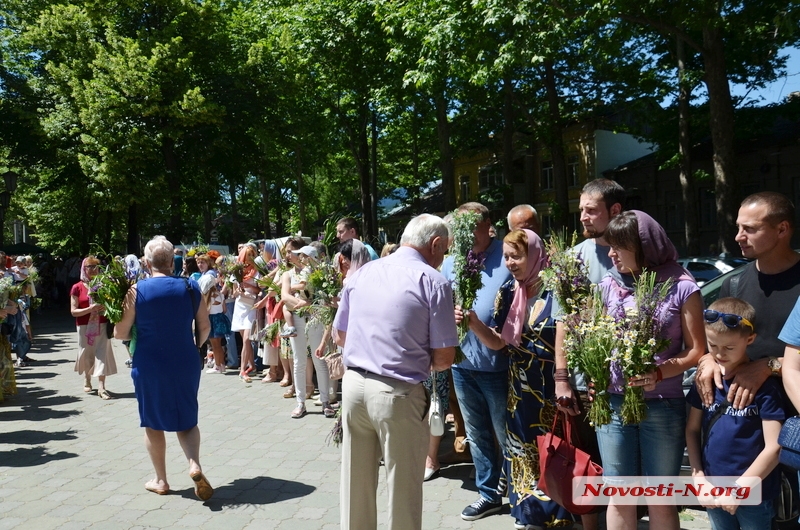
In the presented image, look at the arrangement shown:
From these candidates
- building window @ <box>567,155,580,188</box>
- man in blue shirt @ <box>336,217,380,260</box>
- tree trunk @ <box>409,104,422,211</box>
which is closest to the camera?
man in blue shirt @ <box>336,217,380,260</box>

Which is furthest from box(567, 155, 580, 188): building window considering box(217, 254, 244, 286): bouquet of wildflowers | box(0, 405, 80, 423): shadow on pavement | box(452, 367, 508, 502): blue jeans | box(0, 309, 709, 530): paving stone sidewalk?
box(452, 367, 508, 502): blue jeans

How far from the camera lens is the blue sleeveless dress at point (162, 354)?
5535 millimetres

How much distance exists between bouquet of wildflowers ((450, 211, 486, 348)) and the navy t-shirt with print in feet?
5.68

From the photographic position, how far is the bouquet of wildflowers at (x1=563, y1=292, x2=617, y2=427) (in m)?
3.64

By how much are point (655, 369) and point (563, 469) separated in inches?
39.7

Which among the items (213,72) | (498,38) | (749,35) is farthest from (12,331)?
(213,72)

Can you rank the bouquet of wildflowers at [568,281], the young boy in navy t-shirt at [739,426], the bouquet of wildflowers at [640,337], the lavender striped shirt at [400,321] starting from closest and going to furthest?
the young boy in navy t-shirt at [739,426]
the bouquet of wildflowers at [640,337]
the lavender striped shirt at [400,321]
the bouquet of wildflowers at [568,281]

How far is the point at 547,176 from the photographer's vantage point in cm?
4484

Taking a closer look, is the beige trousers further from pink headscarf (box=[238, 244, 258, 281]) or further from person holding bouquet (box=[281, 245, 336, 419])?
pink headscarf (box=[238, 244, 258, 281])

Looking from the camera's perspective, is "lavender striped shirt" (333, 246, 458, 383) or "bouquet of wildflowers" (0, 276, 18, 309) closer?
"lavender striped shirt" (333, 246, 458, 383)

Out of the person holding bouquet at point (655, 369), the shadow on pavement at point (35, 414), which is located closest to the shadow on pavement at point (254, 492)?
the person holding bouquet at point (655, 369)

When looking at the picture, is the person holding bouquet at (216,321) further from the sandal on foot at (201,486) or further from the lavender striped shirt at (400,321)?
the lavender striped shirt at (400,321)

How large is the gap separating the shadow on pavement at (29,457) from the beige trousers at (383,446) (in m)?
4.15

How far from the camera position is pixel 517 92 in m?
28.9
